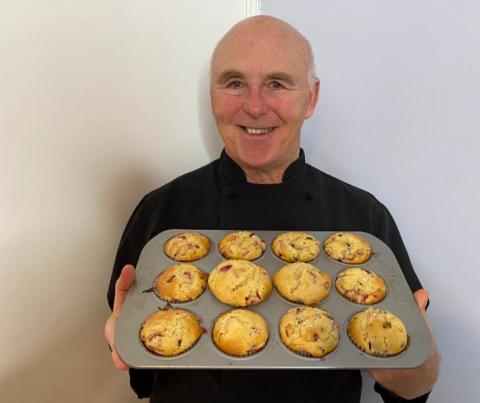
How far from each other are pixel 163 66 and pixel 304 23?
2.74 feet

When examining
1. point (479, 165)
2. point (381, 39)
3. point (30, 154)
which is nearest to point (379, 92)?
point (381, 39)

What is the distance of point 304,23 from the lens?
206 centimetres

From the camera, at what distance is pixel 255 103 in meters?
1.48

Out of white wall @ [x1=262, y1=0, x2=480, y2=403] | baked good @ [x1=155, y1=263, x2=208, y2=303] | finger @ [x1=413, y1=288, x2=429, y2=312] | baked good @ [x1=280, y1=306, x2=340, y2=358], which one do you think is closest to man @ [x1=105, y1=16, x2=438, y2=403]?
finger @ [x1=413, y1=288, x2=429, y2=312]

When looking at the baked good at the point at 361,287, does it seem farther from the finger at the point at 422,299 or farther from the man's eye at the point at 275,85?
the man's eye at the point at 275,85

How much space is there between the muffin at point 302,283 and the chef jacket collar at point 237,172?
515mm

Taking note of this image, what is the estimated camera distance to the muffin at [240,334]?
1088 millimetres

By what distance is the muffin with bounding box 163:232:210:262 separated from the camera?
1.37 metres

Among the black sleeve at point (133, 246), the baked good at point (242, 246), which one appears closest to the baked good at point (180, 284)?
the baked good at point (242, 246)

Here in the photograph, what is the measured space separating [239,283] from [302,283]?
0.22 m

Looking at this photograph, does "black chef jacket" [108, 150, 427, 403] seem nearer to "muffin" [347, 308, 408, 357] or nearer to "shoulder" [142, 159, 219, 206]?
"shoulder" [142, 159, 219, 206]

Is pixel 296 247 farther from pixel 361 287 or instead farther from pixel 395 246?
pixel 395 246

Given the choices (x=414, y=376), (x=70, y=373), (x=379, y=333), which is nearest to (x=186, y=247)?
(x=379, y=333)

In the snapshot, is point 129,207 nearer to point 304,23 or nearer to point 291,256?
point 291,256
